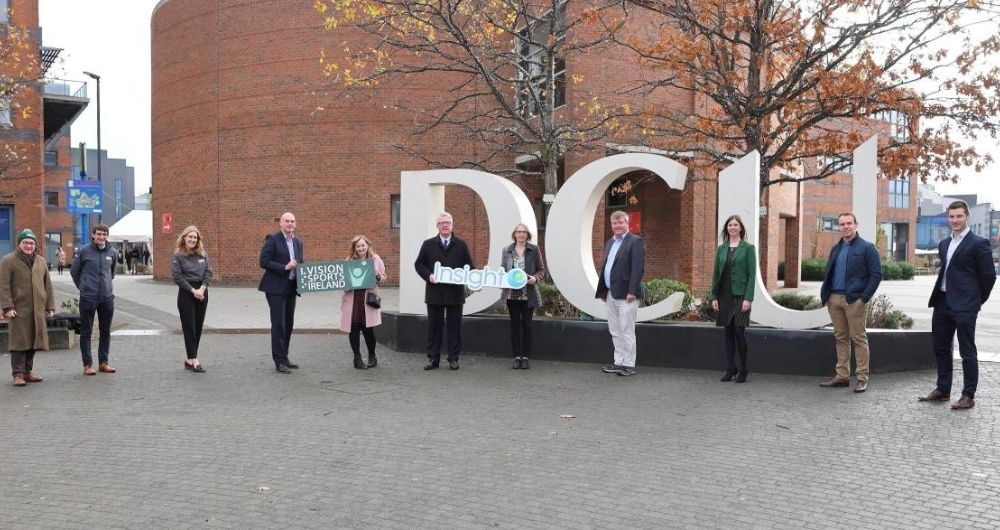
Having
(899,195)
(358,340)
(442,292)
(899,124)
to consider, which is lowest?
(358,340)

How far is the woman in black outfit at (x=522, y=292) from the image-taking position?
30.4ft

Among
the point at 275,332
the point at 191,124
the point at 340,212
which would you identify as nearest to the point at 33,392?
the point at 275,332

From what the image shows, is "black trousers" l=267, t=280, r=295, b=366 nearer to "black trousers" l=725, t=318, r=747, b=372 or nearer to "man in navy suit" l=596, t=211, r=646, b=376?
"man in navy suit" l=596, t=211, r=646, b=376

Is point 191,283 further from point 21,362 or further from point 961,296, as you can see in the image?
point 961,296

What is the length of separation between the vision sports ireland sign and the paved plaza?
896mm

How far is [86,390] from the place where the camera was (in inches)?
316

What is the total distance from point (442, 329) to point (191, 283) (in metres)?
3.00

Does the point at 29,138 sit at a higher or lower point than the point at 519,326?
higher

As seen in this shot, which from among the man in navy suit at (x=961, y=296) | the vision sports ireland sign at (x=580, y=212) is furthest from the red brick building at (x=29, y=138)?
the man in navy suit at (x=961, y=296)

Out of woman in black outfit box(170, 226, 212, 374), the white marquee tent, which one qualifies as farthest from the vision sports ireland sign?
the white marquee tent

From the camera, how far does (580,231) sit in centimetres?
973

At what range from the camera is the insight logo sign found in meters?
9.21

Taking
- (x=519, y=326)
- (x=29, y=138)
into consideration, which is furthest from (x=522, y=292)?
(x=29, y=138)

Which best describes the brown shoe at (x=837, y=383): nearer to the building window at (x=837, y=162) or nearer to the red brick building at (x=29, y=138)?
→ the building window at (x=837, y=162)
